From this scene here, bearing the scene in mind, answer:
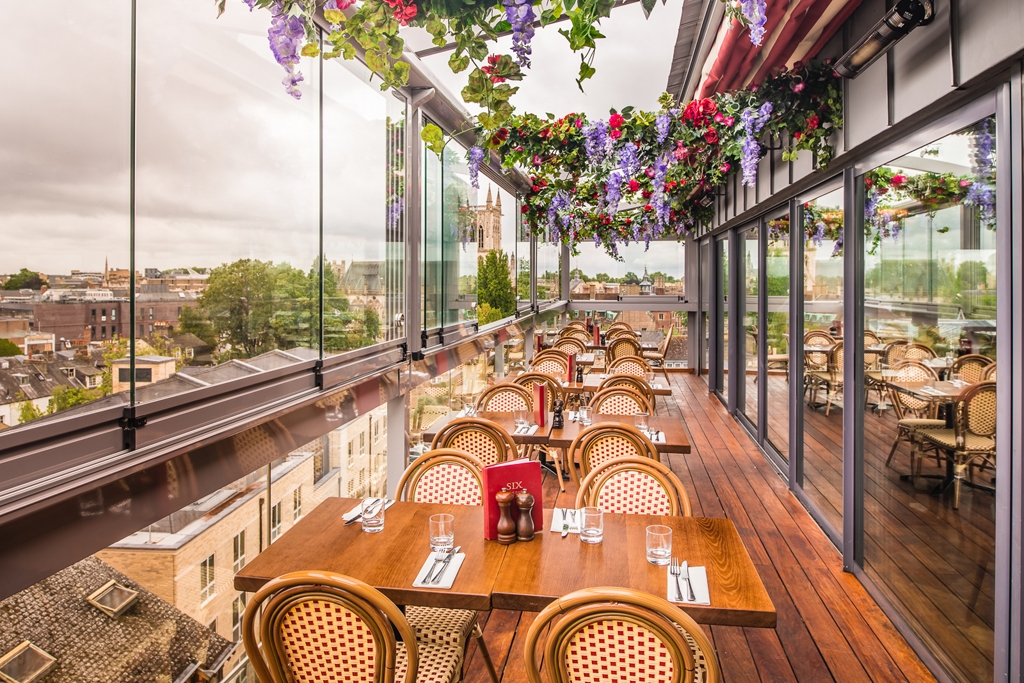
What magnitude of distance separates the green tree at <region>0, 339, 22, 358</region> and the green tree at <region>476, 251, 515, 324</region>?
16.9 feet

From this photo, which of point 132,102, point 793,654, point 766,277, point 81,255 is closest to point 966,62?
point 793,654

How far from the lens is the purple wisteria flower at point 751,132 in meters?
3.77

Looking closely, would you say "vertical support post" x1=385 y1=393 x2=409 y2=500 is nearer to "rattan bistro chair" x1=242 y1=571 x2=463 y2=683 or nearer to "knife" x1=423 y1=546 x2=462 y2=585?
"knife" x1=423 y1=546 x2=462 y2=585

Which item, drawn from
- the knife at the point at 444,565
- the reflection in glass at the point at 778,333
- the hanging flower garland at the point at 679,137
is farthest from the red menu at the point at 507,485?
the reflection in glass at the point at 778,333

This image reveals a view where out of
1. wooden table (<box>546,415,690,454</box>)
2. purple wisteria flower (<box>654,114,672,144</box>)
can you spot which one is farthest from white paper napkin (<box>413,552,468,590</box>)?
purple wisteria flower (<box>654,114,672,144</box>)

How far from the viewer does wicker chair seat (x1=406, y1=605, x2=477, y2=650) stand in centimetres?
239

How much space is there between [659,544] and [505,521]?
0.59 m

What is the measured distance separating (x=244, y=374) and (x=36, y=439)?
0.88 metres

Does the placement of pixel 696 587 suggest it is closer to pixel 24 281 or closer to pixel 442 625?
pixel 442 625

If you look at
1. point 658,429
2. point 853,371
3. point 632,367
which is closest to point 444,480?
point 658,429

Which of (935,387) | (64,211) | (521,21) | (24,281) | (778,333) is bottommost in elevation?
(935,387)

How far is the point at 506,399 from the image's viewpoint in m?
5.33

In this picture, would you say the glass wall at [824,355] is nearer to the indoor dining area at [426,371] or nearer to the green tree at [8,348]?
the indoor dining area at [426,371]

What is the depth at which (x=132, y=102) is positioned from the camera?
1.81 m
